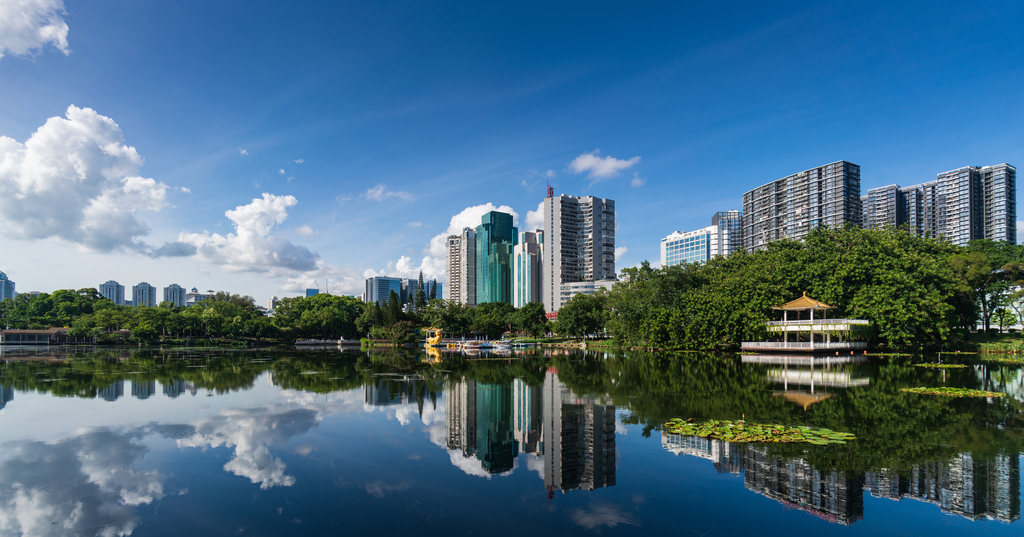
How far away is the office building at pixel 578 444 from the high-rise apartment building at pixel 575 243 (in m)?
90.5

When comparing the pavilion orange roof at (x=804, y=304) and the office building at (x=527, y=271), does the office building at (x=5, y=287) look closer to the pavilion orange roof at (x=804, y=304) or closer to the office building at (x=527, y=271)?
the office building at (x=527, y=271)

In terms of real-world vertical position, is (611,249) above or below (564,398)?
above

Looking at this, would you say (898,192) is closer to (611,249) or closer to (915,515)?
(611,249)

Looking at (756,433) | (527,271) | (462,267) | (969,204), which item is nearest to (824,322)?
(756,433)

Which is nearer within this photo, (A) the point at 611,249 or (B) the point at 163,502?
(B) the point at 163,502

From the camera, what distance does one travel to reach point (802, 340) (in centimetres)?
3519

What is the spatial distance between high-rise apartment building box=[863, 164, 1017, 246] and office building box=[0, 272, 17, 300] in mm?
225340

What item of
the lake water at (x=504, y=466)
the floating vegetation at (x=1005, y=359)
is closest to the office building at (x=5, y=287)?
the lake water at (x=504, y=466)

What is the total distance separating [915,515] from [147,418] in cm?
1662

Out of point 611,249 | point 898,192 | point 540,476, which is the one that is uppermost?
point 898,192

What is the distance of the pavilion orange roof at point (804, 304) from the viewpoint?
3244cm

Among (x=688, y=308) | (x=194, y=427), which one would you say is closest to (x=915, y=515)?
(x=194, y=427)

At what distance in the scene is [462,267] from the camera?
142 meters

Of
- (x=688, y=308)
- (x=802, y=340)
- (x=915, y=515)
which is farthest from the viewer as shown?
(x=688, y=308)
